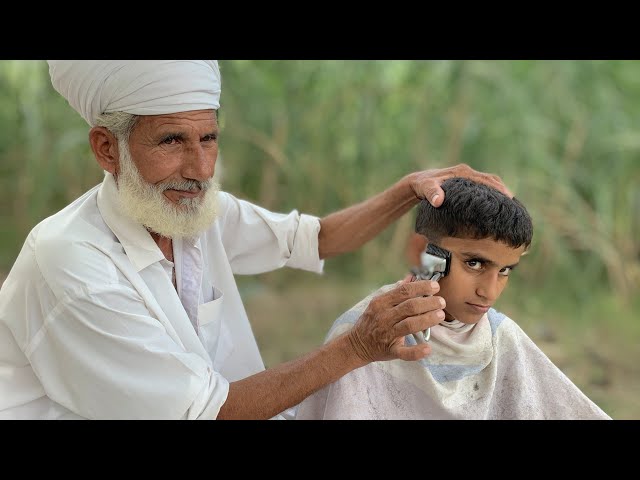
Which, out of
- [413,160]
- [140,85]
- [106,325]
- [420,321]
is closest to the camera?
[420,321]

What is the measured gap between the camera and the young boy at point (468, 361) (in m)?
2.43

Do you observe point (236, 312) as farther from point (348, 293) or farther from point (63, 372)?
point (348, 293)

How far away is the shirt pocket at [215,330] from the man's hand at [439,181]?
798 mm

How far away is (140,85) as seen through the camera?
8.48 feet

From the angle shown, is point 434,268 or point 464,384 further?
point 464,384

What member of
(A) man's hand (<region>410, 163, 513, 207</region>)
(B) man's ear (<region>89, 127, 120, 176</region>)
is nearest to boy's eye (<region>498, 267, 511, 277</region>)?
(A) man's hand (<region>410, 163, 513, 207</region>)

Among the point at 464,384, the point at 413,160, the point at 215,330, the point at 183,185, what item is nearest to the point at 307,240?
the point at 215,330

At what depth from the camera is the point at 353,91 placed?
5.85 metres

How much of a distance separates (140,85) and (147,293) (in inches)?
25.0

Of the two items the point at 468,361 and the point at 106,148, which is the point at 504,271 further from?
the point at 106,148

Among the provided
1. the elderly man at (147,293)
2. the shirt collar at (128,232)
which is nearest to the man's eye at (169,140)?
the elderly man at (147,293)

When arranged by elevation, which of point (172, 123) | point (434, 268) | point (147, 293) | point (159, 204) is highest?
point (172, 123)

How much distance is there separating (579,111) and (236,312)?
3.92 m

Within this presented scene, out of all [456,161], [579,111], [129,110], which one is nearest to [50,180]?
[456,161]
